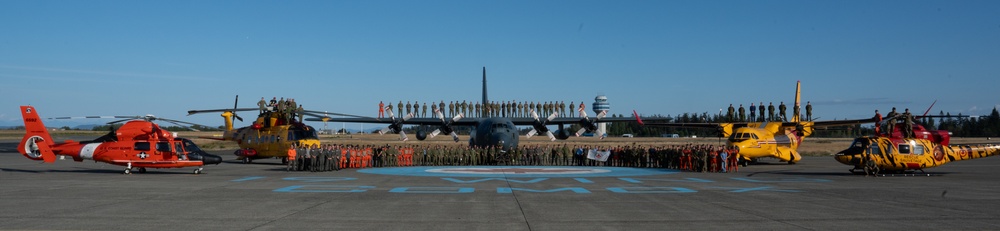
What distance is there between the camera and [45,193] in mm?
17062

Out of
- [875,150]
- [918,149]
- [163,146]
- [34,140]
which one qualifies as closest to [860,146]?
[875,150]

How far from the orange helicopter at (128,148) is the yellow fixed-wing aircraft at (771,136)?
21.8 m

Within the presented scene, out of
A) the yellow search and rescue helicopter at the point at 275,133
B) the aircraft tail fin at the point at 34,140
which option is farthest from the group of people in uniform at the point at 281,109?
the aircraft tail fin at the point at 34,140

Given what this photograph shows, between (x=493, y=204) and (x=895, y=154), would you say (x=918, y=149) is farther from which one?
(x=493, y=204)

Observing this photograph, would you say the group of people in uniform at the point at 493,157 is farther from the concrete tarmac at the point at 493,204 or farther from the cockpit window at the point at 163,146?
the concrete tarmac at the point at 493,204

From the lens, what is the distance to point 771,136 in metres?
34.2

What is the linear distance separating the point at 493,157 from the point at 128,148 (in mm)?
16680

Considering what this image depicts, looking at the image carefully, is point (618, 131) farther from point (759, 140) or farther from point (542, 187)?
point (542, 187)

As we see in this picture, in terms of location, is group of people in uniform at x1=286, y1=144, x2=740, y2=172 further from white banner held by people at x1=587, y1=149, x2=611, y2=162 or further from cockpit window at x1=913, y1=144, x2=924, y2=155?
cockpit window at x1=913, y1=144, x2=924, y2=155

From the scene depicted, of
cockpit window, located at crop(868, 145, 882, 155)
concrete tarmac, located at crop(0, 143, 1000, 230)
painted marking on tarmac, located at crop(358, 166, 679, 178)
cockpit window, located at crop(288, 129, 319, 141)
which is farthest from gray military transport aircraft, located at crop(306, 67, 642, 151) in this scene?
concrete tarmac, located at crop(0, 143, 1000, 230)

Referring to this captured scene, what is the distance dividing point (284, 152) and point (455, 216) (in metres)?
23.2

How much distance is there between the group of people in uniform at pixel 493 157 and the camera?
1151 inches

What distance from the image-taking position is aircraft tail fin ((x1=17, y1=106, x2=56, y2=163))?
26375 millimetres

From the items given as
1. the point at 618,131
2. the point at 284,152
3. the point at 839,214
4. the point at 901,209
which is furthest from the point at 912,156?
the point at 618,131
